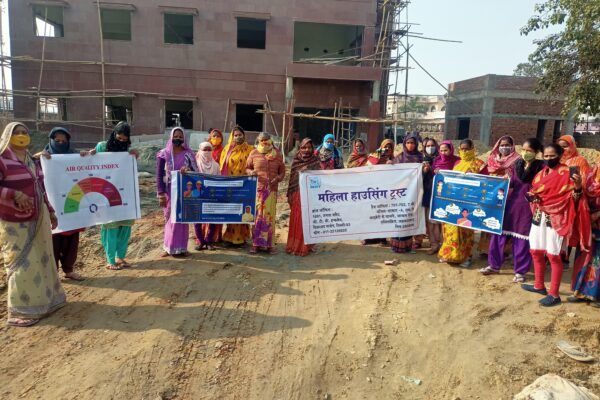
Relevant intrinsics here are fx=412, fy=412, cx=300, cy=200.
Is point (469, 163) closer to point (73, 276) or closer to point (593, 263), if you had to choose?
point (593, 263)

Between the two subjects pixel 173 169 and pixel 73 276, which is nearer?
pixel 73 276

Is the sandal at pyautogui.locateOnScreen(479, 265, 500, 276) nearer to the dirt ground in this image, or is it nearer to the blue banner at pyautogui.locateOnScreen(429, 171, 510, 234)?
the dirt ground

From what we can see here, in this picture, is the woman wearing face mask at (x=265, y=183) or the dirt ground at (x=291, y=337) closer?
the dirt ground at (x=291, y=337)

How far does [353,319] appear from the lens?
13.1 feet

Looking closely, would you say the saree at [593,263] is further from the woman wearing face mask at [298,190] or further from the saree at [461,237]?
the woman wearing face mask at [298,190]

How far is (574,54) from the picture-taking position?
1083 cm

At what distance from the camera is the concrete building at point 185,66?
15156 mm

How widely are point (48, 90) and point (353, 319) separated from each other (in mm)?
15942

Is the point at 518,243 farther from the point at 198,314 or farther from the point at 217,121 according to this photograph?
the point at 217,121

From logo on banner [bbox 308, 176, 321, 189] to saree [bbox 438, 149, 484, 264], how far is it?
173 centimetres

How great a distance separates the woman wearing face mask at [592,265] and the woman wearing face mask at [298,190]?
3.08m

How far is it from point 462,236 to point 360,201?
1.35 m

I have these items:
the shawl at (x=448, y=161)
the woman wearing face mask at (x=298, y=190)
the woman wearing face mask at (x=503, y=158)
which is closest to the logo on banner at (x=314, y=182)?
the woman wearing face mask at (x=298, y=190)

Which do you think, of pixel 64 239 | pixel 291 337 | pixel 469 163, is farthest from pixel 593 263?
pixel 64 239
